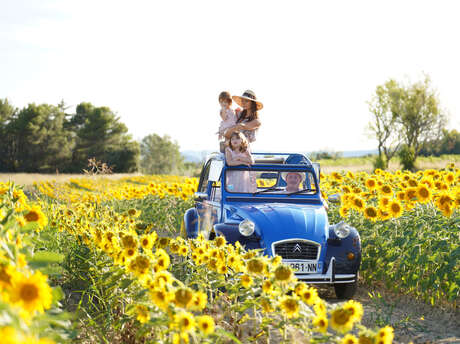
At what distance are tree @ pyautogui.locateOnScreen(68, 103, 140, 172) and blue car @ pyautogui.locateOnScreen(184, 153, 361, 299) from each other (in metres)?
36.2

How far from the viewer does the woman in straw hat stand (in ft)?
18.9

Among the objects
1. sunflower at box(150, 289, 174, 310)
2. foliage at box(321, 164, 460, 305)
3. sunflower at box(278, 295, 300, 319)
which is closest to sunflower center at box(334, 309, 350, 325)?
sunflower at box(278, 295, 300, 319)

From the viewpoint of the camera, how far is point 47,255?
7.39 ft

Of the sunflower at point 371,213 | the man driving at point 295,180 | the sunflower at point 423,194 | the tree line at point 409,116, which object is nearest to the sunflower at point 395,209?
the sunflower at point 371,213

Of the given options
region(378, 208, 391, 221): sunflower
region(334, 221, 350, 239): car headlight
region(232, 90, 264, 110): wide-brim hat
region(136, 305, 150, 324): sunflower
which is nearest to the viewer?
region(136, 305, 150, 324): sunflower

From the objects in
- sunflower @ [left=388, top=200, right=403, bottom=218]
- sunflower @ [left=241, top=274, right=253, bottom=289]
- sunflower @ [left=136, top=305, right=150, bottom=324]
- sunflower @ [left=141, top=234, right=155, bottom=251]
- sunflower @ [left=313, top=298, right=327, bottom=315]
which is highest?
sunflower @ [left=388, top=200, right=403, bottom=218]

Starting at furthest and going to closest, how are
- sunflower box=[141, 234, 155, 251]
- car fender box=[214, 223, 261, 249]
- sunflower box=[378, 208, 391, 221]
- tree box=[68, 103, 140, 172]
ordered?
→ tree box=[68, 103, 140, 172]
sunflower box=[378, 208, 391, 221]
car fender box=[214, 223, 261, 249]
sunflower box=[141, 234, 155, 251]

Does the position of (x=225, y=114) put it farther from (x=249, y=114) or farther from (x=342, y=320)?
(x=342, y=320)

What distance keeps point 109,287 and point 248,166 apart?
2431 millimetres

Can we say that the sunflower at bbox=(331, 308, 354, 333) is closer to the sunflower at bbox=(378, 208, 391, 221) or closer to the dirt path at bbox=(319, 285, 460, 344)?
the dirt path at bbox=(319, 285, 460, 344)

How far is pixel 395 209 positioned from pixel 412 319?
4.27 ft

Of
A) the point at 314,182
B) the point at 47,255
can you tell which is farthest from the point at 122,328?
the point at 314,182

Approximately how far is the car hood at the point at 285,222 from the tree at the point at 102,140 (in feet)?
121

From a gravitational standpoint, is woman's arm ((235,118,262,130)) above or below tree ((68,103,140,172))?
below
